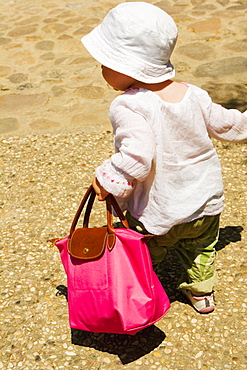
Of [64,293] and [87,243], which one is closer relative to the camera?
[87,243]

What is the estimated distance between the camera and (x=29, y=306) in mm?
2887

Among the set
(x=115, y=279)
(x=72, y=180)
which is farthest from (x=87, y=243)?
(x=72, y=180)

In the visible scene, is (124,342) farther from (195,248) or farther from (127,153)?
(127,153)

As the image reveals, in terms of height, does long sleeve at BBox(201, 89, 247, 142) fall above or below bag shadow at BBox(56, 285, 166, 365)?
above

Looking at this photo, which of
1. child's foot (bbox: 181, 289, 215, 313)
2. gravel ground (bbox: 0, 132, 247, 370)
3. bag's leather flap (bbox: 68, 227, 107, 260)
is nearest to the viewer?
bag's leather flap (bbox: 68, 227, 107, 260)

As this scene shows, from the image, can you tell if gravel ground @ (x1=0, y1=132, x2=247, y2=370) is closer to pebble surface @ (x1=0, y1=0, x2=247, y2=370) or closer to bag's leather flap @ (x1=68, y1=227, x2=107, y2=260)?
pebble surface @ (x1=0, y1=0, x2=247, y2=370)

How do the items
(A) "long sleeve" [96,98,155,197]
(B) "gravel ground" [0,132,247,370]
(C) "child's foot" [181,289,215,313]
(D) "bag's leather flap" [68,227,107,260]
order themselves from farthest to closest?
(C) "child's foot" [181,289,215,313], (B) "gravel ground" [0,132,247,370], (D) "bag's leather flap" [68,227,107,260], (A) "long sleeve" [96,98,155,197]

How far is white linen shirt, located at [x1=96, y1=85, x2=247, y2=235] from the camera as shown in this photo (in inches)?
89.2

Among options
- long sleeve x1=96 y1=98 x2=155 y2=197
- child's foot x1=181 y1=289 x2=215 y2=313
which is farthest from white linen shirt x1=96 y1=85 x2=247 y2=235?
child's foot x1=181 y1=289 x2=215 y2=313

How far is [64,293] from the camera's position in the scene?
117 inches

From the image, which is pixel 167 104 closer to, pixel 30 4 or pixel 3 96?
pixel 3 96

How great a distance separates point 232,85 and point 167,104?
3.07m

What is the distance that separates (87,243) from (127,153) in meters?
0.44

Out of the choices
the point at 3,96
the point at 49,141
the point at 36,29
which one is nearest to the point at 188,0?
the point at 36,29
